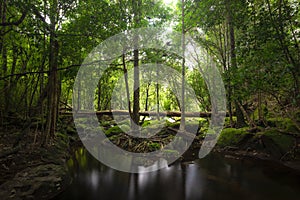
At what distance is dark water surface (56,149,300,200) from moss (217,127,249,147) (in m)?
2.10

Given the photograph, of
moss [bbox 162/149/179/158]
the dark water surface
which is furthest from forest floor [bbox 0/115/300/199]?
the dark water surface

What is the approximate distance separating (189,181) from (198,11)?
8.99m

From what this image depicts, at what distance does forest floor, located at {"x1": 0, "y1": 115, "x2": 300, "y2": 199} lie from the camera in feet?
18.1

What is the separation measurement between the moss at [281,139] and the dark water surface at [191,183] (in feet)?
4.49

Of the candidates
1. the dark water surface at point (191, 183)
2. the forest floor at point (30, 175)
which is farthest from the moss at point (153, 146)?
the forest floor at point (30, 175)

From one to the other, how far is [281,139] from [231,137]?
2579 mm

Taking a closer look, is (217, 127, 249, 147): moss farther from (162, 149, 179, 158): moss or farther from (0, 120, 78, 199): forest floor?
(0, 120, 78, 199): forest floor

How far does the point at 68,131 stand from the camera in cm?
1548

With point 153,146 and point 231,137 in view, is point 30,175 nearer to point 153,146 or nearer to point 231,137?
point 153,146

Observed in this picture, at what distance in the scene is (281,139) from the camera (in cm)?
943

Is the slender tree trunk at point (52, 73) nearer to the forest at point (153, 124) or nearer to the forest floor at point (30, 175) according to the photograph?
the forest at point (153, 124)

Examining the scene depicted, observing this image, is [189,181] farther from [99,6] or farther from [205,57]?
[205,57]

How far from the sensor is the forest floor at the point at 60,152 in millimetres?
5512

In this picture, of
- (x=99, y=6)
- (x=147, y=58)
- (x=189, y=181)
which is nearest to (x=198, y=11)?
(x=147, y=58)
